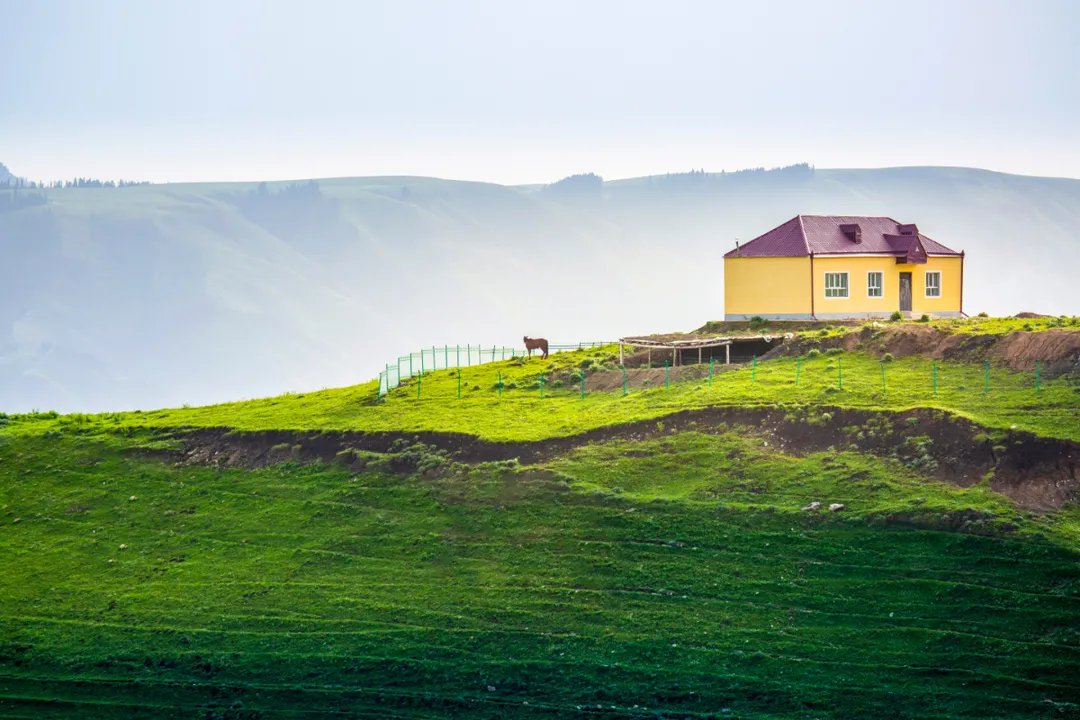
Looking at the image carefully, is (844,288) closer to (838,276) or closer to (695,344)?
(838,276)

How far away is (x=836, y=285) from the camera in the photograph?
3243 inches

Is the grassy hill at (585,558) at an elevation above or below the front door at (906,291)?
below

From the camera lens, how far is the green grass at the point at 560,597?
42.6 meters

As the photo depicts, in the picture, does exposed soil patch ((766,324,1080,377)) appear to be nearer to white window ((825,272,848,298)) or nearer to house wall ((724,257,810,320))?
house wall ((724,257,810,320))

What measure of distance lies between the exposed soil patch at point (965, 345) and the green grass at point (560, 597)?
12512 millimetres

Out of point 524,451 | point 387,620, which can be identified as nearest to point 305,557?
point 387,620

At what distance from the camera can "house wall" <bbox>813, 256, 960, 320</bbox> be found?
269 feet

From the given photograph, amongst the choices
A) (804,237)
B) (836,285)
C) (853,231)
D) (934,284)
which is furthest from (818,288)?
(934,284)

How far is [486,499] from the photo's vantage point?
57.0 metres

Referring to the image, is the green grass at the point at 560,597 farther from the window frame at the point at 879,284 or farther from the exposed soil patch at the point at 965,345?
the window frame at the point at 879,284

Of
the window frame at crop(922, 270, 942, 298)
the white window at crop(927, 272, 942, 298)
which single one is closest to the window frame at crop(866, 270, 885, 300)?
the window frame at crop(922, 270, 942, 298)

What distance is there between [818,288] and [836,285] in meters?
1.14

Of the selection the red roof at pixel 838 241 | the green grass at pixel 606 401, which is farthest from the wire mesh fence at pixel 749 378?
the red roof at pixel 838 241

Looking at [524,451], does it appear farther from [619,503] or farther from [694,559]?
[694,559]
